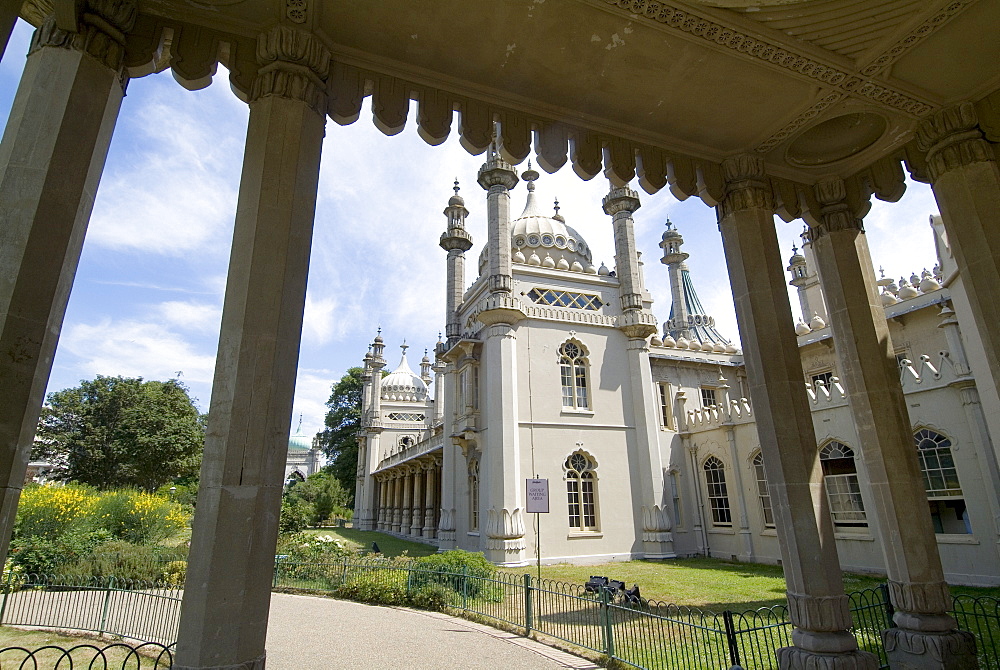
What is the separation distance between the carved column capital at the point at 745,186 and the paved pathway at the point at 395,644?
21.8 ft

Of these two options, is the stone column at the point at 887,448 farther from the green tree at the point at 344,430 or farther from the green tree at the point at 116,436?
the green tree at the point at 344,430

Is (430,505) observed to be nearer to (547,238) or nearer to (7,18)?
(547,238)

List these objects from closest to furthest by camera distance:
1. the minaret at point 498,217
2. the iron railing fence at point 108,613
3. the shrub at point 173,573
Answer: the iron railing fence at point 108,613
the shrub at point 173,573
the minaret at point 498,217

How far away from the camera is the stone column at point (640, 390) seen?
21016 millimetres

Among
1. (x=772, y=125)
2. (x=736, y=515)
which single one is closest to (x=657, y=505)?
(x=736, y=515)

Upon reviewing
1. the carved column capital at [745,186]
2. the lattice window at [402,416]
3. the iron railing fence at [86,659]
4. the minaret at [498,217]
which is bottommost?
the iron railing fence at [86,659]

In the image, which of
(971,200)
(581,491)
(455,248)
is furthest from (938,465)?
(455,248)

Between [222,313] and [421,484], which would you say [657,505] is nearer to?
[421,484]

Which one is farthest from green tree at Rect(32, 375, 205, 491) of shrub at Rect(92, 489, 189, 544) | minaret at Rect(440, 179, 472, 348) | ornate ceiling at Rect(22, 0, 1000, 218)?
ornate ceiling at Rect(22, 0, 1000, 218)

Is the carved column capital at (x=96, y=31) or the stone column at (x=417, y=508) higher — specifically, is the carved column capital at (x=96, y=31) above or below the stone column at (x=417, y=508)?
above

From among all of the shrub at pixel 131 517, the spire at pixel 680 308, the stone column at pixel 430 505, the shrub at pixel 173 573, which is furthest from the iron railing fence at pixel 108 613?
the spire at pixel 680 308

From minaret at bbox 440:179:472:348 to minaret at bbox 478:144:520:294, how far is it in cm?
455

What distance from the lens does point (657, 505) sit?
21.2 m

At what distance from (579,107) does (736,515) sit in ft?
60.2
